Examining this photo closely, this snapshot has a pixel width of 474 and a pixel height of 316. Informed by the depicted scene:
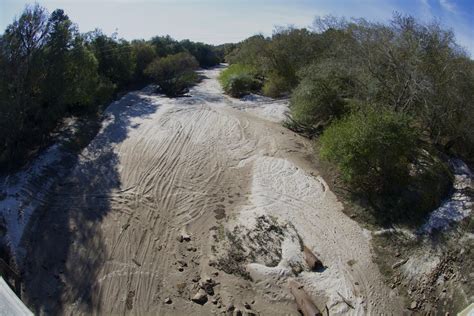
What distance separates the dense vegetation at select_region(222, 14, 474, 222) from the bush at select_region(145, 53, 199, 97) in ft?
35.0

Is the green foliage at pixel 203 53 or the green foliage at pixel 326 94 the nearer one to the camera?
the green foliage at pixel 326 94

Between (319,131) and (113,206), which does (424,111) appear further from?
(113,206)

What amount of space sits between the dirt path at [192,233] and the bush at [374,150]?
1441 mm

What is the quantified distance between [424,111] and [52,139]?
16910 millimetres

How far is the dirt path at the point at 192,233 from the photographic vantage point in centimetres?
987

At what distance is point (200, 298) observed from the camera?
31.9 feet

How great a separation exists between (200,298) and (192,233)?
276cm

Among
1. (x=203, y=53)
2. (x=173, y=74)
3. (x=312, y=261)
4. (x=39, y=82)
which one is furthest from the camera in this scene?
(x=203, y=53)

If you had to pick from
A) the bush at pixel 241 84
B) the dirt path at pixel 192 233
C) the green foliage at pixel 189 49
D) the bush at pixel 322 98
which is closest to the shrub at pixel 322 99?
the bush at pixel 322 98

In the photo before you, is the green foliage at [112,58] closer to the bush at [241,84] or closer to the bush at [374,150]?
the bush at [241,84]

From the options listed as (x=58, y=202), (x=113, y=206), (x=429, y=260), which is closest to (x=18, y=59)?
(x=58, y=202)

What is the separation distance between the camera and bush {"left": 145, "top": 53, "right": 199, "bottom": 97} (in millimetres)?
27391

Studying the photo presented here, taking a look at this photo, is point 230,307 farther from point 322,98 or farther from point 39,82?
point 39,82

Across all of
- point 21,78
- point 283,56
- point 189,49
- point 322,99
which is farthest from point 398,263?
point 189,49
